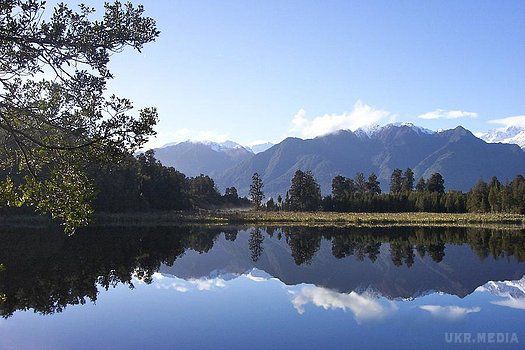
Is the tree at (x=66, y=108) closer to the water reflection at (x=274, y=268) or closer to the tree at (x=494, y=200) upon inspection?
the water reflection at (x=274, y=268)

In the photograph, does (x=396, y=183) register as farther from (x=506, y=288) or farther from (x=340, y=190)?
(x=506, y=288)

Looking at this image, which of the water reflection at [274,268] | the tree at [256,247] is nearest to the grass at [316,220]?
the tree at [256,247]

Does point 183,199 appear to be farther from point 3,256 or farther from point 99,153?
point 99,153

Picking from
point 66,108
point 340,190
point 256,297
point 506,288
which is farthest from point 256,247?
point 340,190

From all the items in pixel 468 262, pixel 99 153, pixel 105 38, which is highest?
pixel 105 38

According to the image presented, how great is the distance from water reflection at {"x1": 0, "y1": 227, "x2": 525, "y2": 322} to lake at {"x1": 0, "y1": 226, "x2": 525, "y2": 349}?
12 centimetres

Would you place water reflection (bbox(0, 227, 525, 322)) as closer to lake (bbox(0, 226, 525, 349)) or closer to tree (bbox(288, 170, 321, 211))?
lake (bbox(0, 226, 525, 349))

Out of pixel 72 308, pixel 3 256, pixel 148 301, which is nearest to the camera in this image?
pixel 72 308

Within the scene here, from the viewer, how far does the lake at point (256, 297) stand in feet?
57.4

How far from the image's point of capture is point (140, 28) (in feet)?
32.7

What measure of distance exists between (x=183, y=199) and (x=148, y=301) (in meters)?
96.3

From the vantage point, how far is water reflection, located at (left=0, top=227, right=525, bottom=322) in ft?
80.1

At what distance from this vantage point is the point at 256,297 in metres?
26.1

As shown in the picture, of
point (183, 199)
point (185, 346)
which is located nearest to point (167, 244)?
point (185, 346)
